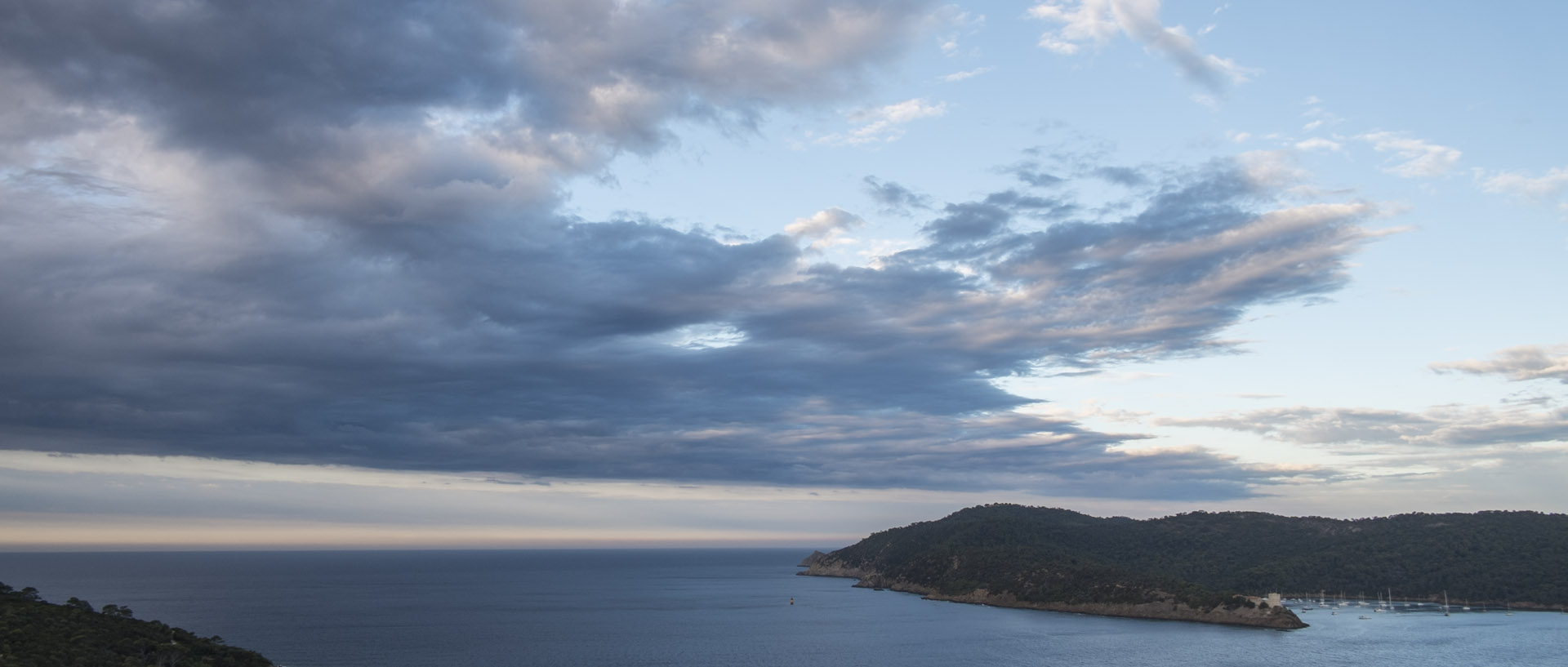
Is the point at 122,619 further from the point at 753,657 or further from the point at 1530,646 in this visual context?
the point at 1530,646

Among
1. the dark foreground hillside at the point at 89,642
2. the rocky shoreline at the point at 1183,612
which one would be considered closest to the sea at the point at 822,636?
the rocky shoreline at the point at 1183,612

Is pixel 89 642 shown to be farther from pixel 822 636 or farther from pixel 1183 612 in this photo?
pixel 1183 612

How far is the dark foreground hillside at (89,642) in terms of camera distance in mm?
50250

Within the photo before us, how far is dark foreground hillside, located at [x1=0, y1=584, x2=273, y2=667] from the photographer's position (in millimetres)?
50250

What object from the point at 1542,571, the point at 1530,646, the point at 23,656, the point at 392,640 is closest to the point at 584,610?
the point at 392,640

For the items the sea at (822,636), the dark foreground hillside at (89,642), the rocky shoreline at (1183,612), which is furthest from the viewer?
the rocky shoreline at (1183,612)

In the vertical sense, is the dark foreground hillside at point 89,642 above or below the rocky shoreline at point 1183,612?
above

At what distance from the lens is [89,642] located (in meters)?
54.7

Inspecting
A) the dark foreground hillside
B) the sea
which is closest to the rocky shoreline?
the sea

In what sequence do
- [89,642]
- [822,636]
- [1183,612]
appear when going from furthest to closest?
[1183,612] < [822,636] < [89,642]

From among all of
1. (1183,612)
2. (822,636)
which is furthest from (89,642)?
(1183,612)

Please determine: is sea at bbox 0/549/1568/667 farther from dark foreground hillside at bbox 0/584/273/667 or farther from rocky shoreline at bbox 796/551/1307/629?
dark foreground hillside at bbox 0/584/273/667

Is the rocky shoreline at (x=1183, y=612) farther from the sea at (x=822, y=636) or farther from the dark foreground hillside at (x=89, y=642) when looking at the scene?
the dark foreground hillside at (x=89, y=642)

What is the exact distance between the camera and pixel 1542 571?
194m
